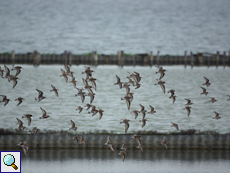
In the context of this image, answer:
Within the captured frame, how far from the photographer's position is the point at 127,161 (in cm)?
3675

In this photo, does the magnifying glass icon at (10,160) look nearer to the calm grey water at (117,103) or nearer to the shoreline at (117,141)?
the shoreline at (117,141)

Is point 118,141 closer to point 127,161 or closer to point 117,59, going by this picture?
point 127,161

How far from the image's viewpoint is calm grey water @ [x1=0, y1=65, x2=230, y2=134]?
49625 mm

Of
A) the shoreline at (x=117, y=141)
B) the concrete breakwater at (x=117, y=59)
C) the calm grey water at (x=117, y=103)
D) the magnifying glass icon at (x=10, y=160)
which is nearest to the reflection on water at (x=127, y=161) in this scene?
the shoreline at (x=117, y=141)

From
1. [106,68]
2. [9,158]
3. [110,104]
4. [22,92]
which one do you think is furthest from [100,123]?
[106,68]

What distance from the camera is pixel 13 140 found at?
121ft

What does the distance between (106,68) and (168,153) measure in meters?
72.2

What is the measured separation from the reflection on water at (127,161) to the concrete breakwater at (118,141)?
36 centimetres

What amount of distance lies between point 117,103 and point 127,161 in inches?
1129

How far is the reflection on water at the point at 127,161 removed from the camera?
116 feet

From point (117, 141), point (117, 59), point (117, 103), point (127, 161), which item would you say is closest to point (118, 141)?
point (117, 141)

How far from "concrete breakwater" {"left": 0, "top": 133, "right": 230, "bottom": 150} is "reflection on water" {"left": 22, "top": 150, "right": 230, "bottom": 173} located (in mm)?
363

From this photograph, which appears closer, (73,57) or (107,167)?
(107,167)

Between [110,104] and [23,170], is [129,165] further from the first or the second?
[110,104]
